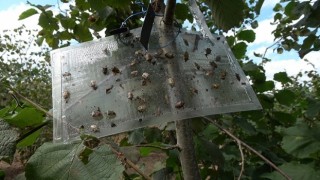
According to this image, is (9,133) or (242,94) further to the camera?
(242,94)

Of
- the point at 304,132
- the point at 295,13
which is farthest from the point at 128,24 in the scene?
the point at 295,13

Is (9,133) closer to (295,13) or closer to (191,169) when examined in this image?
(191,169)

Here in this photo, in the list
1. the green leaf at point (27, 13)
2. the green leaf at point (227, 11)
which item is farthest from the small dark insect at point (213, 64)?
the green leaf at point (27, 13)

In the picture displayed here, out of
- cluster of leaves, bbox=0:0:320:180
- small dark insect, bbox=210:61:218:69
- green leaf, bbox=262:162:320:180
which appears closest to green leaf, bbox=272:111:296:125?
cluster of leaves, bbox=0:0:320:180

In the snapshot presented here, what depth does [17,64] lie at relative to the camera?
7203 mm

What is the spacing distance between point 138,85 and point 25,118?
0.28 metres

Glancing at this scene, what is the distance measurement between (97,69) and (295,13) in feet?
3.83

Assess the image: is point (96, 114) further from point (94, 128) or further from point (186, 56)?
point (186, 56)

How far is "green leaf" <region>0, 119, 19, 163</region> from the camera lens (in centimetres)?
61

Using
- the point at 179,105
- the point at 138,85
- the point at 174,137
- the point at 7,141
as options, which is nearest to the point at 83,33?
the point at 174,137

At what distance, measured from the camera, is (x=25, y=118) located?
774 millimetres

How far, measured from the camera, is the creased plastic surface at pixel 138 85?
82 cm

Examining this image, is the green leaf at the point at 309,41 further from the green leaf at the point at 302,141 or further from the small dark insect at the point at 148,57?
the small dark insect at the point at 148,57

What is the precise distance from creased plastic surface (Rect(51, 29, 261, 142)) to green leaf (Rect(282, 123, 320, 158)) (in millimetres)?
504
